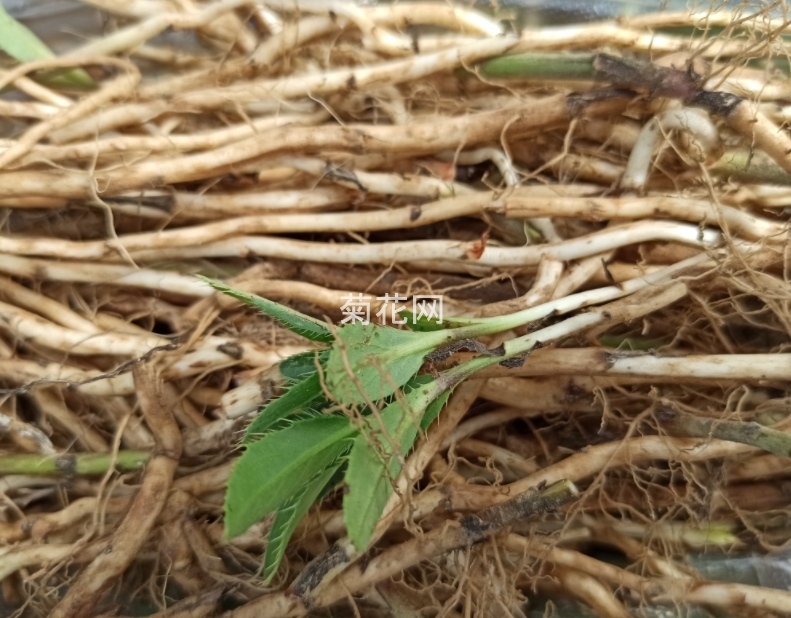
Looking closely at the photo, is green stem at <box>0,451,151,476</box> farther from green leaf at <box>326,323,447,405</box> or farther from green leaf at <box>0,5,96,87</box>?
green leaf at <box>0,5,96,87</box>

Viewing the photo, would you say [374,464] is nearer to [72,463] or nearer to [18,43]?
[72,463]

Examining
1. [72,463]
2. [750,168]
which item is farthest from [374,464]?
[750,168]

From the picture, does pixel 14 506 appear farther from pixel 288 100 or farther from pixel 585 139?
pixel 585 139

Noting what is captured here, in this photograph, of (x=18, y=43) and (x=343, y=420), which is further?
(x=18, y=43)

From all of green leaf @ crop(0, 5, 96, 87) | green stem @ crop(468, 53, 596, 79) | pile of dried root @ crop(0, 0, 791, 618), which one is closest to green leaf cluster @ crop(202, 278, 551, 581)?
pile of dried root @ crop(0, 0, 791, 618)

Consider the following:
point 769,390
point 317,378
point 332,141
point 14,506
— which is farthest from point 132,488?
point 769,390
